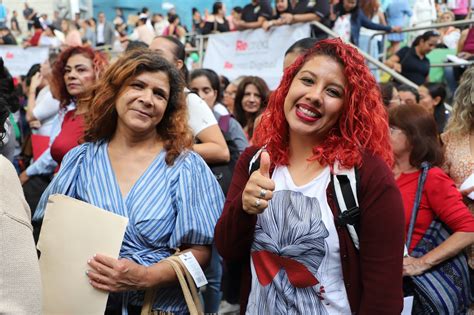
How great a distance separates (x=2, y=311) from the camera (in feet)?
4.33

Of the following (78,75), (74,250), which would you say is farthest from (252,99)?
(74,250)

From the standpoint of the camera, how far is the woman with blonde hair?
3180mm

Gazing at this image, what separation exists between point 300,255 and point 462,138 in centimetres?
166

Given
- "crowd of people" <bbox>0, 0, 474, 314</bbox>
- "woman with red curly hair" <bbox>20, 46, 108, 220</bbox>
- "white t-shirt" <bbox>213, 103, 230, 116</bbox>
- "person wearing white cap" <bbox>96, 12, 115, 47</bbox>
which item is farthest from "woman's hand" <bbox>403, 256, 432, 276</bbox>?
"person wearing white cap" <bbox>96, 12, 115, 47</bbox>

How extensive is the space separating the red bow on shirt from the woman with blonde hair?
4.80ft

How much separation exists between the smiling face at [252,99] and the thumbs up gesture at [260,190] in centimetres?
378

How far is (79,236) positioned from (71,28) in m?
15.9

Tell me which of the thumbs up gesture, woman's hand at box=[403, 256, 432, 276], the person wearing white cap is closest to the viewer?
the thumbs up gesture

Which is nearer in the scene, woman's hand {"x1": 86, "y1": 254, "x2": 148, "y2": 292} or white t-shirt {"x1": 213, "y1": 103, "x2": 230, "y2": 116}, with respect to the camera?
woman's hand {"x1": 86, "y1": 254, "x2": 148, "y2": 292}

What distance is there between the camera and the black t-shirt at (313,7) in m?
8.20

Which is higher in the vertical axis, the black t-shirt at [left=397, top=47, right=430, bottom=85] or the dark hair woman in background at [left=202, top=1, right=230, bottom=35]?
the dark hair woman in background at [left=202, top=1, right=230, bottom=35]

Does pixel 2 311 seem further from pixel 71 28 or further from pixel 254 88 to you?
pixel 71 28

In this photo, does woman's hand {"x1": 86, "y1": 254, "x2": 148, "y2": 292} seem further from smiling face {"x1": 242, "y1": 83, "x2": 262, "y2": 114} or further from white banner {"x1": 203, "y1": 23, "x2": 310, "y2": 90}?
white banner {"x1": 203, "y1": 23, "x2": 310, "y2": 90}

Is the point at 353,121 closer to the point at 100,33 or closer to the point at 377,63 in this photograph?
the point at 377,63
